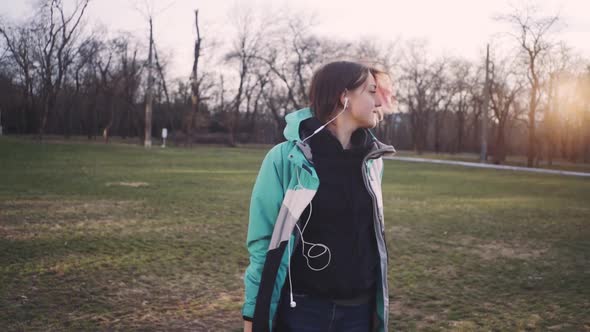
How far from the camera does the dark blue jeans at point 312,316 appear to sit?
2.15 m

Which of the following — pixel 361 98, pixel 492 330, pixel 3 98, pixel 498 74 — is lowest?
pixel 492 330

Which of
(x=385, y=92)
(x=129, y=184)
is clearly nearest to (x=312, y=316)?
(x=385, y=92)

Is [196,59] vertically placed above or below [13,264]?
above

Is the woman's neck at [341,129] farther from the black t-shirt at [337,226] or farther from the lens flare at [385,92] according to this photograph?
the lens flare at [385,92]

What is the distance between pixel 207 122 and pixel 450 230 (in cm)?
4951

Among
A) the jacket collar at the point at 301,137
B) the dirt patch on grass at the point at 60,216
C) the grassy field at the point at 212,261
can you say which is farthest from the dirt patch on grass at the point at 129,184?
the jacket collar at the point at 301,137

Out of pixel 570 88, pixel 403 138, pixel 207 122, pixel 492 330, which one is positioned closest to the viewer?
pixel 492 330

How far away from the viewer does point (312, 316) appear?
215 cm

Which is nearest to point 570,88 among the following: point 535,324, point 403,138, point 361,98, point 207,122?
point 403,138

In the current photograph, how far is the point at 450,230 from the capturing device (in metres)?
9.39

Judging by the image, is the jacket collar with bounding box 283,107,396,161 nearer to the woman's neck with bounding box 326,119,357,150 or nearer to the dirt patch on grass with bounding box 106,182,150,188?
the woman's neck with bounding box 326,119,357,150

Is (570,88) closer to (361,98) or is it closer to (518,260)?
(518,260)

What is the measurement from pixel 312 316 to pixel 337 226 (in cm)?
38

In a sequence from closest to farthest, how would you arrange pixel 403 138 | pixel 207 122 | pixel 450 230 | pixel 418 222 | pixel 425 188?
pixel 450 230, pixel 418 222, pixel 425 188, pixel 207 122, pixel 403 138
